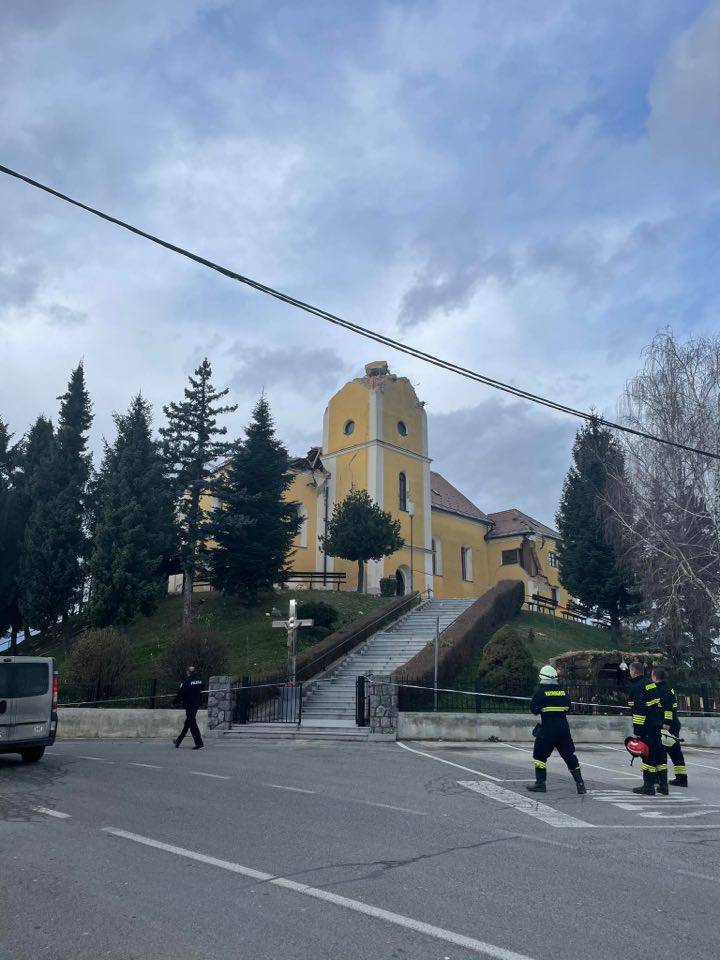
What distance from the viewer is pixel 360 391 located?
46750 mm

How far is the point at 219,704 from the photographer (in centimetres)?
1955

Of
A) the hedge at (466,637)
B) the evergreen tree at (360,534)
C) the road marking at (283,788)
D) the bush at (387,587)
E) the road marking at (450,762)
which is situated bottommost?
the road marking at (450,762)

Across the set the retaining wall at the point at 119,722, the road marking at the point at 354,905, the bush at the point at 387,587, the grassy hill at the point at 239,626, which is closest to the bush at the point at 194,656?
the retaining wall at the point at 119,722

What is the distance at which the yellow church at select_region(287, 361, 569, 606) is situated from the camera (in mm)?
44188

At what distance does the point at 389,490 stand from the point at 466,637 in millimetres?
19733

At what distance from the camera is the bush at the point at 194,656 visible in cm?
2270

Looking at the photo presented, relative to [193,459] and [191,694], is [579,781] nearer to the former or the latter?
[191,694]

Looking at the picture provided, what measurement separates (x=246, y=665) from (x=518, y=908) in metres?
22.8

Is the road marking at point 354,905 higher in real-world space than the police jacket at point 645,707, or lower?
lower

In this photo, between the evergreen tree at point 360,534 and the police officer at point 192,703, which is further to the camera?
the evergreen tree at point 360,534

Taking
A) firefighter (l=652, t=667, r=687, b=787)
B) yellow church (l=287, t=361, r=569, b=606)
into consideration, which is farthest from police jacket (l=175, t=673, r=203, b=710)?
yellow church (l=287, t=361, r=569, b=606)

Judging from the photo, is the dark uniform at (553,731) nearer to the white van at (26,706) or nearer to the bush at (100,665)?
the white van at (26,706)

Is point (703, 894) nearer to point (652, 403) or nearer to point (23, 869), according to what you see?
point (23, 869)

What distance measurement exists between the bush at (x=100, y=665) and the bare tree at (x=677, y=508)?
18639 mm
